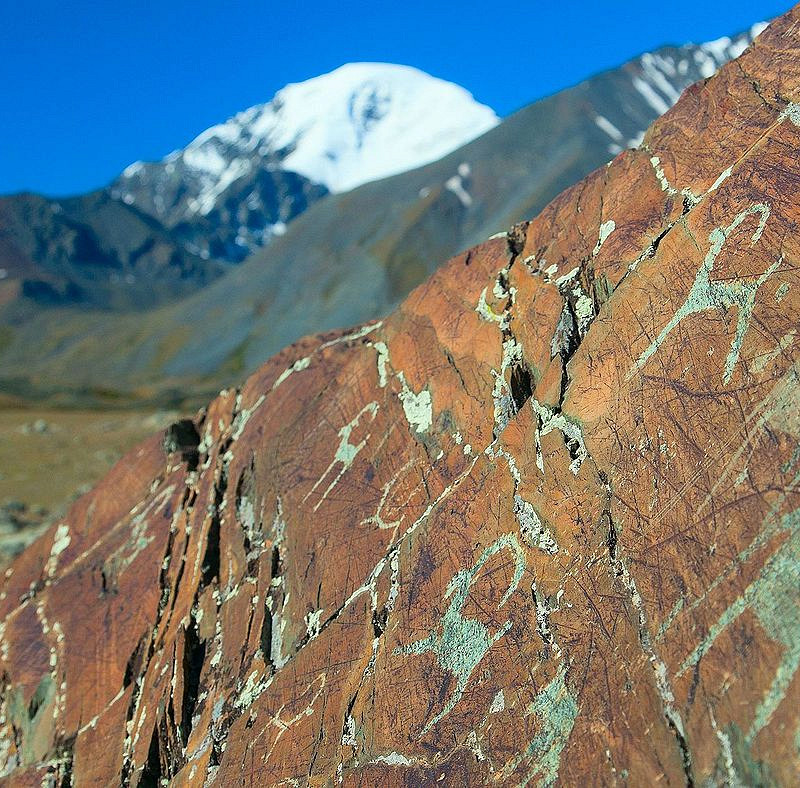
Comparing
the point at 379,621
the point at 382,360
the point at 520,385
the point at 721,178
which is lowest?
the point at 379,621

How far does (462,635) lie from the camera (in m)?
8.02

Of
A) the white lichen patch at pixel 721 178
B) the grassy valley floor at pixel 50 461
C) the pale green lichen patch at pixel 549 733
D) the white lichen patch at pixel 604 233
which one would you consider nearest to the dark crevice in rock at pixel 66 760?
the pale green lichen patch at pixel 549 733

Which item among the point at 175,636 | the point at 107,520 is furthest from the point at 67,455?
the point at 175,636

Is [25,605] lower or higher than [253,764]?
higher

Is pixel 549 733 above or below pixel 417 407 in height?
below

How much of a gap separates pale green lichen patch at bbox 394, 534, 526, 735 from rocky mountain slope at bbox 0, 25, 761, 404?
66672 millimetres

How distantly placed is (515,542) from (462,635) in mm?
1076

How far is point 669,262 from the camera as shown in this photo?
8.53m

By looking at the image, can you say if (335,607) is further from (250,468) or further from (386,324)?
(386,324)

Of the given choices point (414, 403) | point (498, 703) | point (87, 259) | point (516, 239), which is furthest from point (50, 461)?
point (87, 259)

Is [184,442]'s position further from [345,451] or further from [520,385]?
[520,385]

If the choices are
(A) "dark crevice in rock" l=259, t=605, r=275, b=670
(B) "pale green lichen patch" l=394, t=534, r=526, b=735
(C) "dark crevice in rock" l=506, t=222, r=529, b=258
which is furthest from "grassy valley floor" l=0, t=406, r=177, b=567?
(C) "dark crevice in rock" l=506, t=222, r=529, b=258

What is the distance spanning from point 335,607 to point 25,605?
20.2 feet

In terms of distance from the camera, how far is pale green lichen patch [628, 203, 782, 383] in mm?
7699
